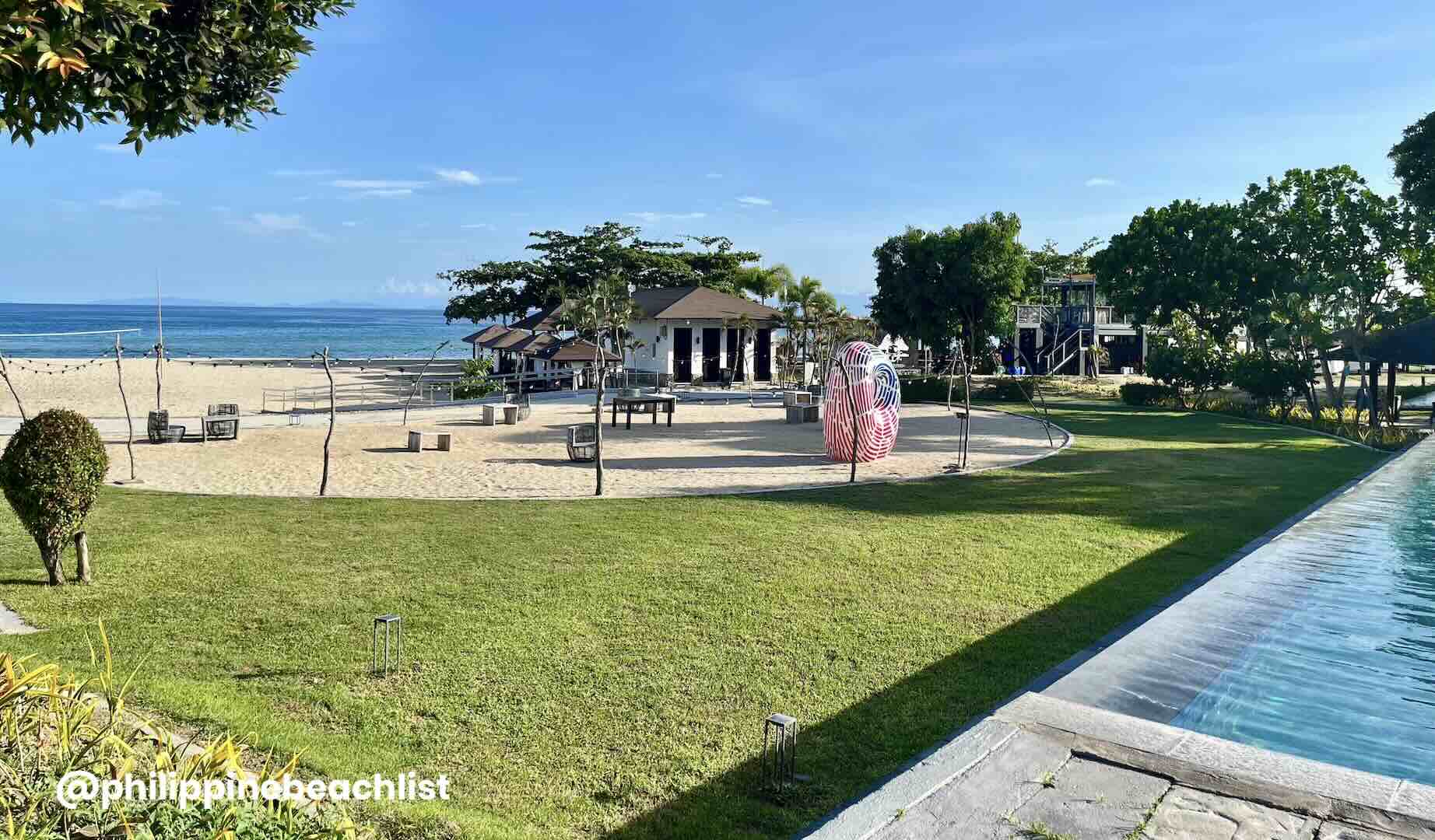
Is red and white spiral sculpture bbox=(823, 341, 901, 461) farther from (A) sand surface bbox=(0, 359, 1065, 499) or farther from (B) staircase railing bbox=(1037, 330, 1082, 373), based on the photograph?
(B) staircase railing bbox=(1037, 330, 1082, 373)

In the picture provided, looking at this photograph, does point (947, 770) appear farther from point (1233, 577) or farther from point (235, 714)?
point (1233, 577)

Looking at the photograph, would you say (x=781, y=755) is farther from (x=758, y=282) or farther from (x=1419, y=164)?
(x=758, y=282)

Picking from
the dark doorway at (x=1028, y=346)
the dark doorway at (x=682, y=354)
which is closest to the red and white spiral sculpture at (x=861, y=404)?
the dark doorway at (x=682, y=354)

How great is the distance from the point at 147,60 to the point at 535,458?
15.0 metres

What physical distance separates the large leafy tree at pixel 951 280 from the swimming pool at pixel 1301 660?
32621 millimetres

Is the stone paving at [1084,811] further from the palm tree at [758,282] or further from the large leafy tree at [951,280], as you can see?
the palm tree at [758,282]

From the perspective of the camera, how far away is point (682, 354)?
143 ft

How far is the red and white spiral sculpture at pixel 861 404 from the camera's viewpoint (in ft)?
62.8

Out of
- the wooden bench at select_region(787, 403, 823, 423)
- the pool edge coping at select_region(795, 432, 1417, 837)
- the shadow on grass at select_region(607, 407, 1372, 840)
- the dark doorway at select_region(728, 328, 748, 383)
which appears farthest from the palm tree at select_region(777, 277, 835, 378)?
the pool edge coping at select_region(795, 432, 1417, 837)

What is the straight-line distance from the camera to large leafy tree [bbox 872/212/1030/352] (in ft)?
141

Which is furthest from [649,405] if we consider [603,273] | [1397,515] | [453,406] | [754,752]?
[603,273]

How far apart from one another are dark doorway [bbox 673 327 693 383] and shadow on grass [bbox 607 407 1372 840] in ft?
76.8

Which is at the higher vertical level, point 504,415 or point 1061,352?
point 1061,352

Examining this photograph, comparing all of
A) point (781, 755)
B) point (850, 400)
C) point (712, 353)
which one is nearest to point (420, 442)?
point (850, 400)
